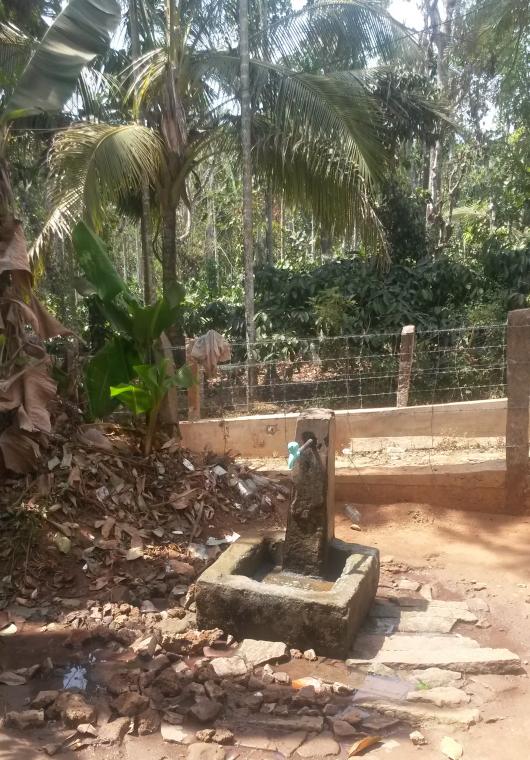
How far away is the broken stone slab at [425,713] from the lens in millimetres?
3021

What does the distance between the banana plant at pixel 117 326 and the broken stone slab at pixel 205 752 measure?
3.11 metres

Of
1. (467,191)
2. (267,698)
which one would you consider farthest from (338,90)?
(467,191)

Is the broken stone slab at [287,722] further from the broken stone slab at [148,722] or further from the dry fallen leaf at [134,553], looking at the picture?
the dry fallen leaf at [134,553]

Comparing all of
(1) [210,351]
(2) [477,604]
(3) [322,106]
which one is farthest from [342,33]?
(2) [477,604]

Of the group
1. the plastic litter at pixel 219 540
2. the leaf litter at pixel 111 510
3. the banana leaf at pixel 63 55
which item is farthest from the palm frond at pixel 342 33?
the plastic litter at pixel 219 540

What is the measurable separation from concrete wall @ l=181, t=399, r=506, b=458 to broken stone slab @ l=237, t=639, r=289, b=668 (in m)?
2.86

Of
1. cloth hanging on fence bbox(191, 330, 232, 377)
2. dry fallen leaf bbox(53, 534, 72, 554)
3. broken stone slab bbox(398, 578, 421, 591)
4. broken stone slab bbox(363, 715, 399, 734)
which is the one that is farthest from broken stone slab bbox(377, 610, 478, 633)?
cloth hanging on fence bbox(191, 330, 232, 377)

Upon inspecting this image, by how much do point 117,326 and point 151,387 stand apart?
2.25ft

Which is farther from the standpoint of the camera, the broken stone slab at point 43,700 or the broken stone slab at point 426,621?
the broken stone slab at point 426,621

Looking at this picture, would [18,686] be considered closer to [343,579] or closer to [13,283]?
[343,579]

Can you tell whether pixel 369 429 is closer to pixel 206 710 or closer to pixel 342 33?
pixel 206 710

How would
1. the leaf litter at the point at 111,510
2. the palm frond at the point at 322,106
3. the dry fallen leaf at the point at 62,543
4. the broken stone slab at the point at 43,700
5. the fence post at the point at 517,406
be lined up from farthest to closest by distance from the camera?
the palm frond at the point at 322,106, the fence post at the point at 517,406, the dry fallen leaf at the point at 62,543, the leaf litter at the point at 111,510, the broken stone slab at the point at 43,700

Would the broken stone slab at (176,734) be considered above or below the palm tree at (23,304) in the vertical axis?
below

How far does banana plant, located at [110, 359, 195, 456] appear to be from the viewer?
5.44 metres
